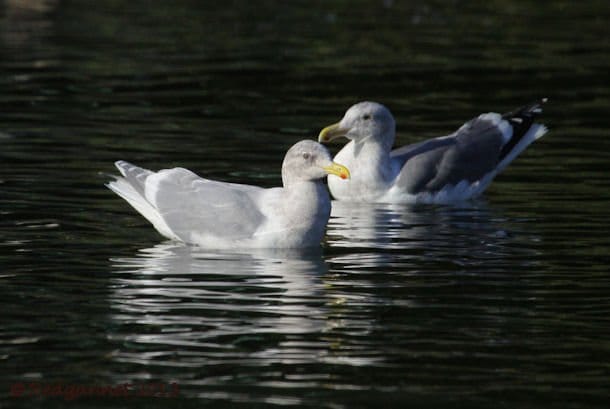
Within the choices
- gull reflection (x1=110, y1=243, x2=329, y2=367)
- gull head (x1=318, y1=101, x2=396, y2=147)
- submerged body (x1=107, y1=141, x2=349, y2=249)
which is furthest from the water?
gull head (x1=318, y1=101, x2=396, y2=147)

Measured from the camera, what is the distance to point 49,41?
24.9 metres

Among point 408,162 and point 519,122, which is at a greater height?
point 519,122

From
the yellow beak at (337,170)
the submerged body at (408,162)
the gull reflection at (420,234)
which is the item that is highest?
the yellow beak at (337,170)

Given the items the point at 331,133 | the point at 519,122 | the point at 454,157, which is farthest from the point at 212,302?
the point at 519,122

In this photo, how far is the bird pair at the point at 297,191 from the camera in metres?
11.5

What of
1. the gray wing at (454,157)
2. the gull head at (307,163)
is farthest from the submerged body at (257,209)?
the gray wing at (454,157)

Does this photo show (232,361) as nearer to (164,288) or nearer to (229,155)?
(164,288)

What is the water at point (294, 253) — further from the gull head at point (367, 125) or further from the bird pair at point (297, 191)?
the gull head at point (367, 125)

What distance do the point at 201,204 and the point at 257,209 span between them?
465 millimetres

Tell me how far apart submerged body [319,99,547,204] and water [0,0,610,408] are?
24 cm

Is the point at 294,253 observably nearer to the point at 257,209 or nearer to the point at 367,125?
the point at 257,209

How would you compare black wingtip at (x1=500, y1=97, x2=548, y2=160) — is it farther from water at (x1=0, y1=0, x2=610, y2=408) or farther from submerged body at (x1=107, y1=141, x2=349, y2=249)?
submerged body at (x1=107, y1=141, x2=349, y2=249)

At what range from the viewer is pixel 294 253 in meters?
11.6

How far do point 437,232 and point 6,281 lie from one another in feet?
12.5
